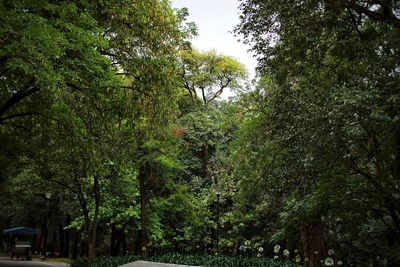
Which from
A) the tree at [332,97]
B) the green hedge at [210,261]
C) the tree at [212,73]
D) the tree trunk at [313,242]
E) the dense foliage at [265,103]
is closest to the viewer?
the tree at [332,97]

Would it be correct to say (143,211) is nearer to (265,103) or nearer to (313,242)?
(313,242)

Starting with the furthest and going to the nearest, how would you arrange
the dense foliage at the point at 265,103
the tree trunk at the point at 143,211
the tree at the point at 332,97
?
the tree trunk at the point at 143,211, the dense foliage at the point at 265,103, the tree at the point at 332,97

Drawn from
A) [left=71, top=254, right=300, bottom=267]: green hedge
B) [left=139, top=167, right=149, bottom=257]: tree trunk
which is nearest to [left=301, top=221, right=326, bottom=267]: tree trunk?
[left=71, top=254, right=300, bottom=267]: green hedge

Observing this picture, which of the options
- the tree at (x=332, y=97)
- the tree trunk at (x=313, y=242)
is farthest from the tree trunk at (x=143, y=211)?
the tree at (x=332, y=97)

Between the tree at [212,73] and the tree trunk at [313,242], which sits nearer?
the tree trunk at [313,242]

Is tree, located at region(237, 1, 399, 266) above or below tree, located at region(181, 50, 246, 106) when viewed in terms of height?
below

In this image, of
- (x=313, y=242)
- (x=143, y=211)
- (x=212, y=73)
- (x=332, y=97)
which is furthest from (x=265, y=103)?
(x=212, y=73)

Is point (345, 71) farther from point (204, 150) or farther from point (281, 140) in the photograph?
point (204, 150)

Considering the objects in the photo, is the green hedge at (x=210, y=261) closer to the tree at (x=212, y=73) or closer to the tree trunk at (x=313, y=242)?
the tree trunk at (x=313, y=242)

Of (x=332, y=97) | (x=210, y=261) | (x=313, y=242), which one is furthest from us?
(x=313, y=242)

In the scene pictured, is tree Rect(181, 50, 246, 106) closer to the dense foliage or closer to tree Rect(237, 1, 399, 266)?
the dense foliage

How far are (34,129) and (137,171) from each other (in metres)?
7.13

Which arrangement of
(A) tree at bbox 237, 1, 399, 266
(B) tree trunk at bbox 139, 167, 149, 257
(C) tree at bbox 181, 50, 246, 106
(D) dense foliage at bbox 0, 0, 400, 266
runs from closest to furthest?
(A) tree at bbox 237, 1, 399, 266 → (D) dense foliage at bbox 0, 0, 400, 266 → (B) tree trunk at bbox 139, 167, 149, 257 → (C) tree at bbox 181, 50, 246, 106

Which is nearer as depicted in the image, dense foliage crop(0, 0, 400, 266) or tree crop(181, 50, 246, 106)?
dense foliage crop(0, 0, 400, 266)
